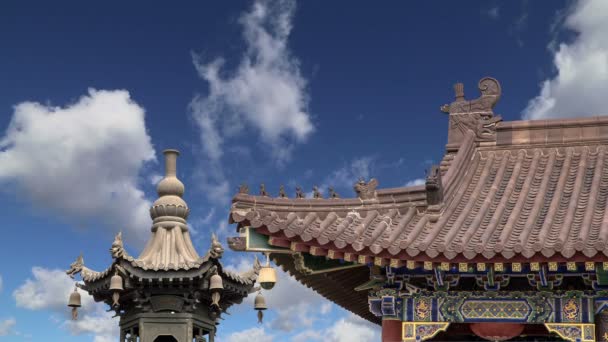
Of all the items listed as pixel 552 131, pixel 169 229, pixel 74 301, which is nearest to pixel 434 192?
pixel 552 131

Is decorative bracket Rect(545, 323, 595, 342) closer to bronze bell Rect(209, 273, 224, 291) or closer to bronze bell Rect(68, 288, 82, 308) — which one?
bronze bell Rect(209, 273, 224, 291)

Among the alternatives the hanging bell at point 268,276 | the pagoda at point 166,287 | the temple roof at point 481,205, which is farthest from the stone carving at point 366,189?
the pagoda at point 166,287

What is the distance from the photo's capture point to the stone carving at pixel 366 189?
12906 millimetres

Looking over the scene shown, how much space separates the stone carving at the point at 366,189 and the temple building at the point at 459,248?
16mm

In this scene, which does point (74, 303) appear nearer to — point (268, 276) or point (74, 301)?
point (74, 301)

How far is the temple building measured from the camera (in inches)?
438

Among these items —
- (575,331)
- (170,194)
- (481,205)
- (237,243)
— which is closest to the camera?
(575,331)

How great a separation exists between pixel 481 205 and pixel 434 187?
97 centimetres

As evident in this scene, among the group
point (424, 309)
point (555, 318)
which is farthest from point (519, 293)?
point (424, 309)

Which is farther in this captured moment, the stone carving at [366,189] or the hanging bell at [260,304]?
the hanging bell at [260,304]

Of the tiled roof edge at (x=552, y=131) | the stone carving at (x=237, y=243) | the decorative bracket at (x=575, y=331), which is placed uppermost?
the tiled roof edge at (x=552, y=131)

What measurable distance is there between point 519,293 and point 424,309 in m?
1.28

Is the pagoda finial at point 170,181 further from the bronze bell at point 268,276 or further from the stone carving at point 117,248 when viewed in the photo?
the bronze bell at point 268,276

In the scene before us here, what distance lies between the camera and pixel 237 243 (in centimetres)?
1189
